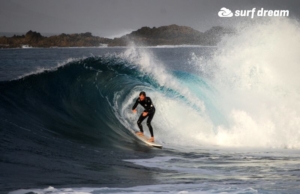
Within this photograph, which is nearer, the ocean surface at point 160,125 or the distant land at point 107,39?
the ocean surface at point 160,125

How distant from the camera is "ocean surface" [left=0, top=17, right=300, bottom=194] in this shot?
6.93m

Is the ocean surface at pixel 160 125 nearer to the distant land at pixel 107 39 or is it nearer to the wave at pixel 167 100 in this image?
the wave at pixel 167 100

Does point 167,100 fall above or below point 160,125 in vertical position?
above

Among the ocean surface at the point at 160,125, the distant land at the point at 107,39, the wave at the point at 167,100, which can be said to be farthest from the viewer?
the distant land at the point at 107,39

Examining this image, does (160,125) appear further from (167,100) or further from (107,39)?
(107,39)

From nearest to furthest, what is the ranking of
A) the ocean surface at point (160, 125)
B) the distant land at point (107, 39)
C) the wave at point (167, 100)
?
the ocean surface at point (160, 125)
the wave at point (167, 100)
the distant land at point (107, 39)

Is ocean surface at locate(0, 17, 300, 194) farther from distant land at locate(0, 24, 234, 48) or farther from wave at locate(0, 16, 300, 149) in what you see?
distant land at locate(0, 24, 234, 48)

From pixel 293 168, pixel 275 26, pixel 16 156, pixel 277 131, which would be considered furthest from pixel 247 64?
pixel 16 156

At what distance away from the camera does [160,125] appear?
13273 millimetres

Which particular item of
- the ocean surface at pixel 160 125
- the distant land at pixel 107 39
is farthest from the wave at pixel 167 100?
the distant land at pixel 107 39

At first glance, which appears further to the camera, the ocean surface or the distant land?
the distant land

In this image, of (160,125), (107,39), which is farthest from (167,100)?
(107,39)

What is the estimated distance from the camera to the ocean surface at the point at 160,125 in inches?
273

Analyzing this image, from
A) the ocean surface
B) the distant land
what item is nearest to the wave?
the ocean surface
